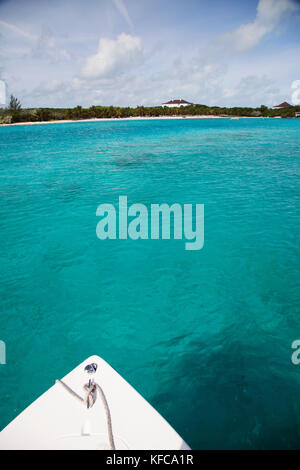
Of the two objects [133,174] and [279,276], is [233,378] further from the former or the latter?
[133,174]

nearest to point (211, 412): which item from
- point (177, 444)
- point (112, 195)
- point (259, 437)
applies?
point (259, 437)

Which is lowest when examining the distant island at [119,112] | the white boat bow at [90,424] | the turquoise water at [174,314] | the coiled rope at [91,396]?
the turquoise water at [174,314]

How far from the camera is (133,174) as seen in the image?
807 inches

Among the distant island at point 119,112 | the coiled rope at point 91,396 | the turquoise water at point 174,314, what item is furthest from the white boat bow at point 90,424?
the distant island at point 119,112

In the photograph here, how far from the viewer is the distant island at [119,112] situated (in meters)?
124

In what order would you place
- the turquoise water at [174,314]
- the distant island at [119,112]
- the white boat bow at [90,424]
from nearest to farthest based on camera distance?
the white boat bow at [90,424]
the turquoise water at [174,314]
the distant island at [119,112]

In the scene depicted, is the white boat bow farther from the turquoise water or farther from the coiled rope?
Result: the turquoise water

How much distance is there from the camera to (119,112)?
159375 millimetres

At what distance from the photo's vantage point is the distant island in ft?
405

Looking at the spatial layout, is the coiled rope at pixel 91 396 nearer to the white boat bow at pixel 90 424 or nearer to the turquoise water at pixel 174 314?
the white boat bow at pixel 90 424

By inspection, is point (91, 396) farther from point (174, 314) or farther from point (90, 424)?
point (174, 314)

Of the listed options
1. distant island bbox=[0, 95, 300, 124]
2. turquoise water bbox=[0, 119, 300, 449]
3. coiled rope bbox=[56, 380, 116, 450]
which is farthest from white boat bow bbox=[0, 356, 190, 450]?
distant island bbox=[0, 95, 300, 124]

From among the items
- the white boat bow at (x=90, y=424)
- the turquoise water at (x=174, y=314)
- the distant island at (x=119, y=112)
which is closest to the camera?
the white boat bow at (x=90, y=424)
